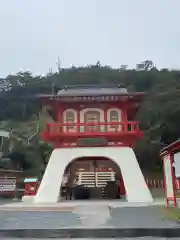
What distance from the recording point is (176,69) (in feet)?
214

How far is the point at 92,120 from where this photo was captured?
72.7 feet

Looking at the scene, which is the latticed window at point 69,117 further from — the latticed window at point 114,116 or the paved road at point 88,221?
the paved road at point 88,221

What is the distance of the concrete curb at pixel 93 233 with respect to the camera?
859 cm

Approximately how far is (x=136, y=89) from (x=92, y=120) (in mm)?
42162

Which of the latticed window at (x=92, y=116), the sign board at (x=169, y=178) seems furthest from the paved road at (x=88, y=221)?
the latticed window at (x=92, y=116)

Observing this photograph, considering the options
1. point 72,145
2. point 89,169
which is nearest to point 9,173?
point 89,169

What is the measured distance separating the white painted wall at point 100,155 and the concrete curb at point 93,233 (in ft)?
35.6

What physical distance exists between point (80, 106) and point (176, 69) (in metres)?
47.0

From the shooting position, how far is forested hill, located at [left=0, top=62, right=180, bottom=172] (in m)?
47.6

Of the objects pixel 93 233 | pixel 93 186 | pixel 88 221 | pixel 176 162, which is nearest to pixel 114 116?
pixel 93 186

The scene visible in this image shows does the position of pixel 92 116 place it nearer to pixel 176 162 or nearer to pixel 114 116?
pixel 114 116

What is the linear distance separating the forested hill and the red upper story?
21382mm

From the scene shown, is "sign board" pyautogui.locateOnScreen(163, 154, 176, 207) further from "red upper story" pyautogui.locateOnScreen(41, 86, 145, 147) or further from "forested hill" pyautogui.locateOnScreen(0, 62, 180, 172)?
"forested hill" pyautogui.locateOnScreen(0, 62, 180, 172)

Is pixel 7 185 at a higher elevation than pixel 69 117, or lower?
lower
